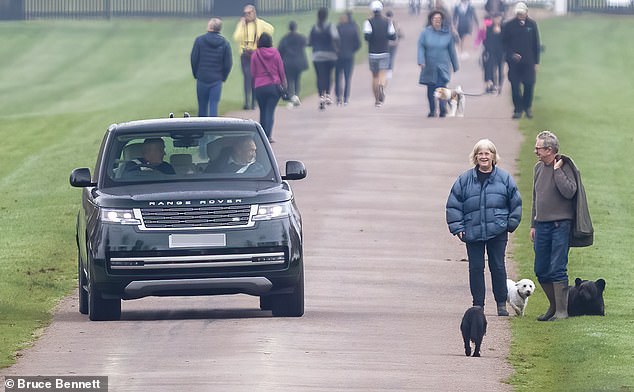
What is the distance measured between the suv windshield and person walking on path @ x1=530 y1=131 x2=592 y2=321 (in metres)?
2.40

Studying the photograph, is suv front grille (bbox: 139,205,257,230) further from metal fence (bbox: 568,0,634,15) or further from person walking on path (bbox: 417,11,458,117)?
metal fence (bbox: 568,0,634,15)

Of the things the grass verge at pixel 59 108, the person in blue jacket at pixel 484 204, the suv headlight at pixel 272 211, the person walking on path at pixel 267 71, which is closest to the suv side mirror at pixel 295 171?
the suv headlight at pixel 272 211

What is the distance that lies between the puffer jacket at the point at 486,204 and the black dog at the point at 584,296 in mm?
940

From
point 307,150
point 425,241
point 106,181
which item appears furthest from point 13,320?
point 307,150

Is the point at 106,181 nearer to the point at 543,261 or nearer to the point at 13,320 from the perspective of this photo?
the point at 13,320

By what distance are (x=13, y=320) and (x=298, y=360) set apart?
12.8 feet

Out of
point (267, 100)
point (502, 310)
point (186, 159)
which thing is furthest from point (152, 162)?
point (267, 100)

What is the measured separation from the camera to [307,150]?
32125 mm

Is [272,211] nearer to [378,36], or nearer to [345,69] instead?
[378,36]

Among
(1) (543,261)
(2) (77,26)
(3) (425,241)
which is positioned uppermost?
(1) (543,261)

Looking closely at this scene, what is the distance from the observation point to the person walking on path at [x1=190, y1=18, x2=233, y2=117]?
97.9ft

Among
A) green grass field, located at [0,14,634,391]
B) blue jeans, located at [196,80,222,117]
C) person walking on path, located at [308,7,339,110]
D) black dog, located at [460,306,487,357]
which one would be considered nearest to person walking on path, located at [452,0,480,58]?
green grass field, located at [0,14,634,391]

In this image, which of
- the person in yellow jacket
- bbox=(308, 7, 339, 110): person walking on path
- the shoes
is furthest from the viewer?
bbox=(308, 7, 339, 110): person walking on path

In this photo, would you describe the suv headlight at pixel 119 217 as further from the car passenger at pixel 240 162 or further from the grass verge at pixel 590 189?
Answer: the grass verge at pixel 590 189
